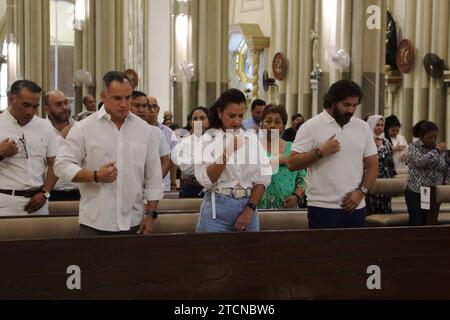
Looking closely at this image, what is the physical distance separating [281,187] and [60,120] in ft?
6.83

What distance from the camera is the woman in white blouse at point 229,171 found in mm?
4168

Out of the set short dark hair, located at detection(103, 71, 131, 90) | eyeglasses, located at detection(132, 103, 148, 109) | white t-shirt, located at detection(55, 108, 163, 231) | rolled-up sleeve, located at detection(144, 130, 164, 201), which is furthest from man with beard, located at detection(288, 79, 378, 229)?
A: eyeglasses, located at detection(132, 103, 148, 109)

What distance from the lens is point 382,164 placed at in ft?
26.0

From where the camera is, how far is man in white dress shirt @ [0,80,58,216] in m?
4.89

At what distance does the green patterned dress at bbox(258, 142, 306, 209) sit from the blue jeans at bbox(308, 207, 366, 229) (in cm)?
86

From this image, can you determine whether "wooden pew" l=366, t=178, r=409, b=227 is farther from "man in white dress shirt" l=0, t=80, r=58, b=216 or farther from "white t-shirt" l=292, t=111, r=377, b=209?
"man in white dress shirt" l=0, t=80, r=58, b=216

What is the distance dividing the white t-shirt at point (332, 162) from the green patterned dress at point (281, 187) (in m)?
0.83

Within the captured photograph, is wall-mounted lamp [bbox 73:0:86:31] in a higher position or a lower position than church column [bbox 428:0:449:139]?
higher

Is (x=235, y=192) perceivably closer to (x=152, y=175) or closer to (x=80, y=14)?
(x=152, y=175)

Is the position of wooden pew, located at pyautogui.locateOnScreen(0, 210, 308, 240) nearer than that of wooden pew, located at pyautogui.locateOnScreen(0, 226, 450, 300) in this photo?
No

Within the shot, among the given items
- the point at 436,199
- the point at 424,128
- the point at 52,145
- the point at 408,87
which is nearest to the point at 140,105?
the point at 52,145

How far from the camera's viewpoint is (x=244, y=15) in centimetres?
2422
